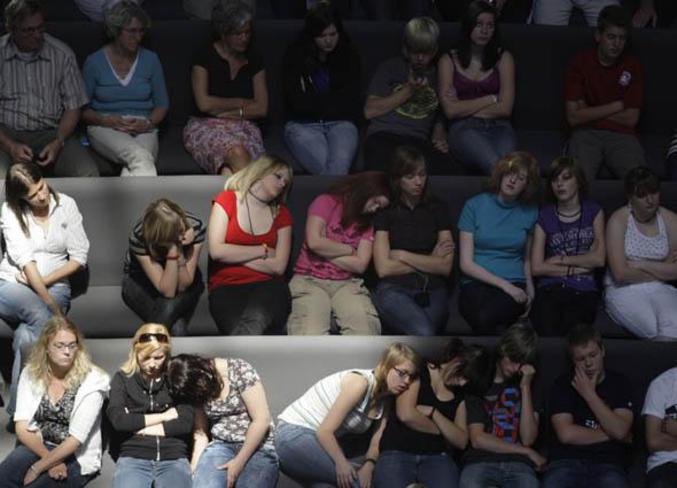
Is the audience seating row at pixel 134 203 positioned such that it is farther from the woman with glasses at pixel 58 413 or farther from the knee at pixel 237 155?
the woman with glasses at pixel 58 413

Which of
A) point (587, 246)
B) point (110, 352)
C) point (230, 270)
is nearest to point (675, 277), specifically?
point (587, 246)

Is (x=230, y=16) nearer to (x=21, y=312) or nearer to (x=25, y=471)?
(x=21, y=312)

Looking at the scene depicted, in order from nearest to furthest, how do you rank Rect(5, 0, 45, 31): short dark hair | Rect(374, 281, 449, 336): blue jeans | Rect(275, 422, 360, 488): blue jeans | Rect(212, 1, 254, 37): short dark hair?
Rect(275, 422, 360, 488): blue jeans < Rect(374, 281, 449, 336): blue jeans < Rect(5, 0, 45, 31): short dark hair < Rect(212, 1, 254, 37): short dark hair

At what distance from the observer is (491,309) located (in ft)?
18.1

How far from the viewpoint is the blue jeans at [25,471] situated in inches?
195

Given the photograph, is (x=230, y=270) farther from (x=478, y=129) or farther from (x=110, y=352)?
(x=478, y=129)

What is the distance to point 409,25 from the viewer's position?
6.03 meters

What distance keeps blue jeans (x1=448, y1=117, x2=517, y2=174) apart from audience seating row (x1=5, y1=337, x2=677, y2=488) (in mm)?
1023

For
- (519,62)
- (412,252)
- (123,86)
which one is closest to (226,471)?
(412,252)

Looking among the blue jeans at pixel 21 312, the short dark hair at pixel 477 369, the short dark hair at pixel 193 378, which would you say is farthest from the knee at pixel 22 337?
the short dark hair at pixel 477 369

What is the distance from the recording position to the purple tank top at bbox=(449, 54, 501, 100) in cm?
614

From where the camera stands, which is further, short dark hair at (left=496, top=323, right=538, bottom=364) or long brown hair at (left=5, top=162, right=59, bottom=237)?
long brown hair at (left=5, top=162, right=59, bottom=237)

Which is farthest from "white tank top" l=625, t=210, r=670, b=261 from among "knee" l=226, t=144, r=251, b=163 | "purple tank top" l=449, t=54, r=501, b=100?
"knee" l=226, t=144, r=251, b=163

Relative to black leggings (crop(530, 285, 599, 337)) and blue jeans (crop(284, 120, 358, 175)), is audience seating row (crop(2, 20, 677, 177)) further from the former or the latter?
black leggings (crop(530, 285, 599, 337))
